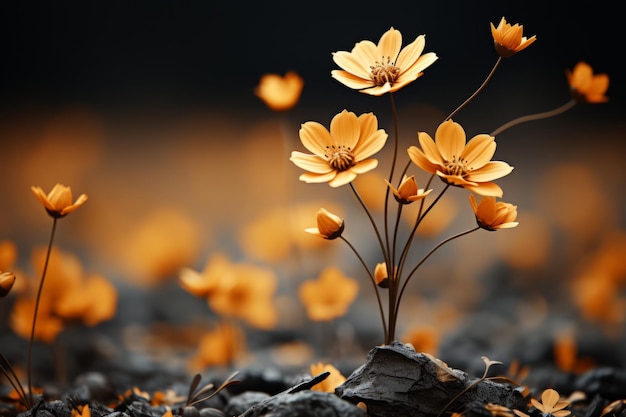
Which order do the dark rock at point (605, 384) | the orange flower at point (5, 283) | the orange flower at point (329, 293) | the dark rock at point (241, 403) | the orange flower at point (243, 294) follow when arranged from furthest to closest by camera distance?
the orange flower at point (329, 293)
the orange flower at point (243, 294)
the dark rock at point (605, 384)
the dark rock at point (241, 403)
the orange flower at point (5, 283)

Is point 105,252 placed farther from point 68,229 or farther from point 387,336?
point 387,336

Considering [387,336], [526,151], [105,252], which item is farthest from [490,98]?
[387,336]

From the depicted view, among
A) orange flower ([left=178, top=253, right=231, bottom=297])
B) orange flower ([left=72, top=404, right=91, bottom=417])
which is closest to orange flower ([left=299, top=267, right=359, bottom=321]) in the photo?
orange flower ([left=178, top=253, right=231, bottom=297])

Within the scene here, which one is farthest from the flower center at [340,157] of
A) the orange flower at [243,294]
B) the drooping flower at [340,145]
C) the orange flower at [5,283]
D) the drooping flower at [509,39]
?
the orange flower at [243,294]

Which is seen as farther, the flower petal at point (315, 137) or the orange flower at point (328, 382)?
the orange flower at point (328, 382)

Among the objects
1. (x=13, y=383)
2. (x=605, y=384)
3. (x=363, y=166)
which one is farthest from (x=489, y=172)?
(x=13, y=383)

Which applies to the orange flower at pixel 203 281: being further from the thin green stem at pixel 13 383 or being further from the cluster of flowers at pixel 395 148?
the cluster of flowers at pixel 395 148
